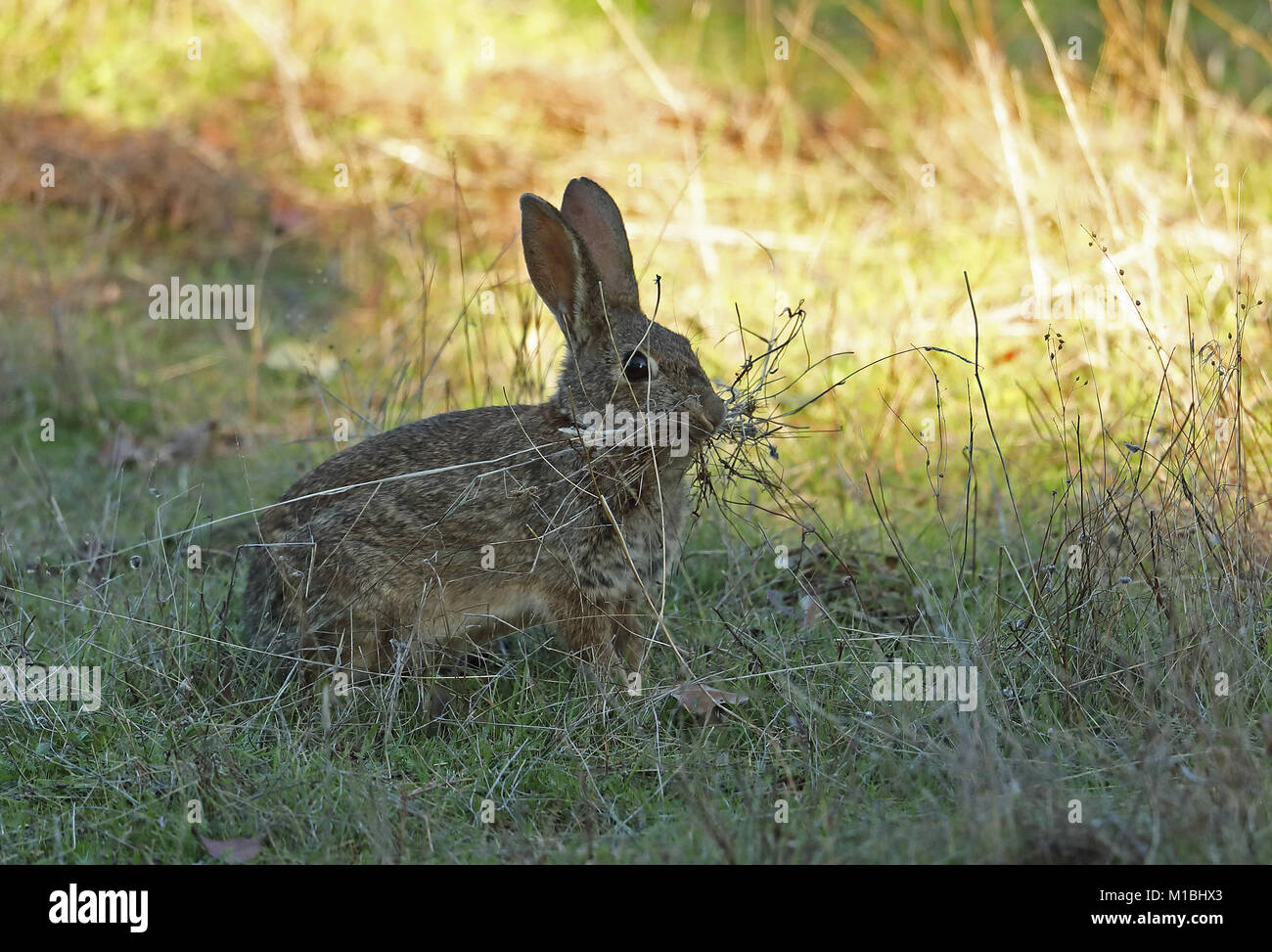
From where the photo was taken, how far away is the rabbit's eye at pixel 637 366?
4203 millimetres

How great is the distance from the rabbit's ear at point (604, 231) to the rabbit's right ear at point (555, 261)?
0.20 m

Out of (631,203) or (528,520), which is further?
(631,203)

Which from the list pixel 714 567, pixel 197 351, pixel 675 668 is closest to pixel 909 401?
pixel 714 567

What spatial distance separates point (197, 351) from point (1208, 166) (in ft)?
19.0

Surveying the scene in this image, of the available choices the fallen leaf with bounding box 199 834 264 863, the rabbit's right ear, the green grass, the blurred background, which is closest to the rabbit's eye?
the rabbit's right ear

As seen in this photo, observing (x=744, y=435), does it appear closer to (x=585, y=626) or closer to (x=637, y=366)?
(x=637, y=366)

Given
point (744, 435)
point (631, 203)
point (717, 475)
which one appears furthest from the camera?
point (631, 203)

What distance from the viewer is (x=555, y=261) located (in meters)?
4.27

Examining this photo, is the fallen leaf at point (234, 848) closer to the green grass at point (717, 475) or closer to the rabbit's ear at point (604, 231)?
the green grass at point (717, 475)

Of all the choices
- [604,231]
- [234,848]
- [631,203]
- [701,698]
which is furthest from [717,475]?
[631,203]

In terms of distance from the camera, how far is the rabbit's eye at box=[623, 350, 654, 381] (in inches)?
165

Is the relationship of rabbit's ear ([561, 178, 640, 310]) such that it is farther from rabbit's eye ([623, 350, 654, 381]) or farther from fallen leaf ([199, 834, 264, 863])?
fallen leaf ([199, 834, 264, 863])

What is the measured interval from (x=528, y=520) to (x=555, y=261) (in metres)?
0.83

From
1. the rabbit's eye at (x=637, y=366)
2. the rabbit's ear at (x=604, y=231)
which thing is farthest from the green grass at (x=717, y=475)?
the rabbit's ear at (x=604, y=231)
